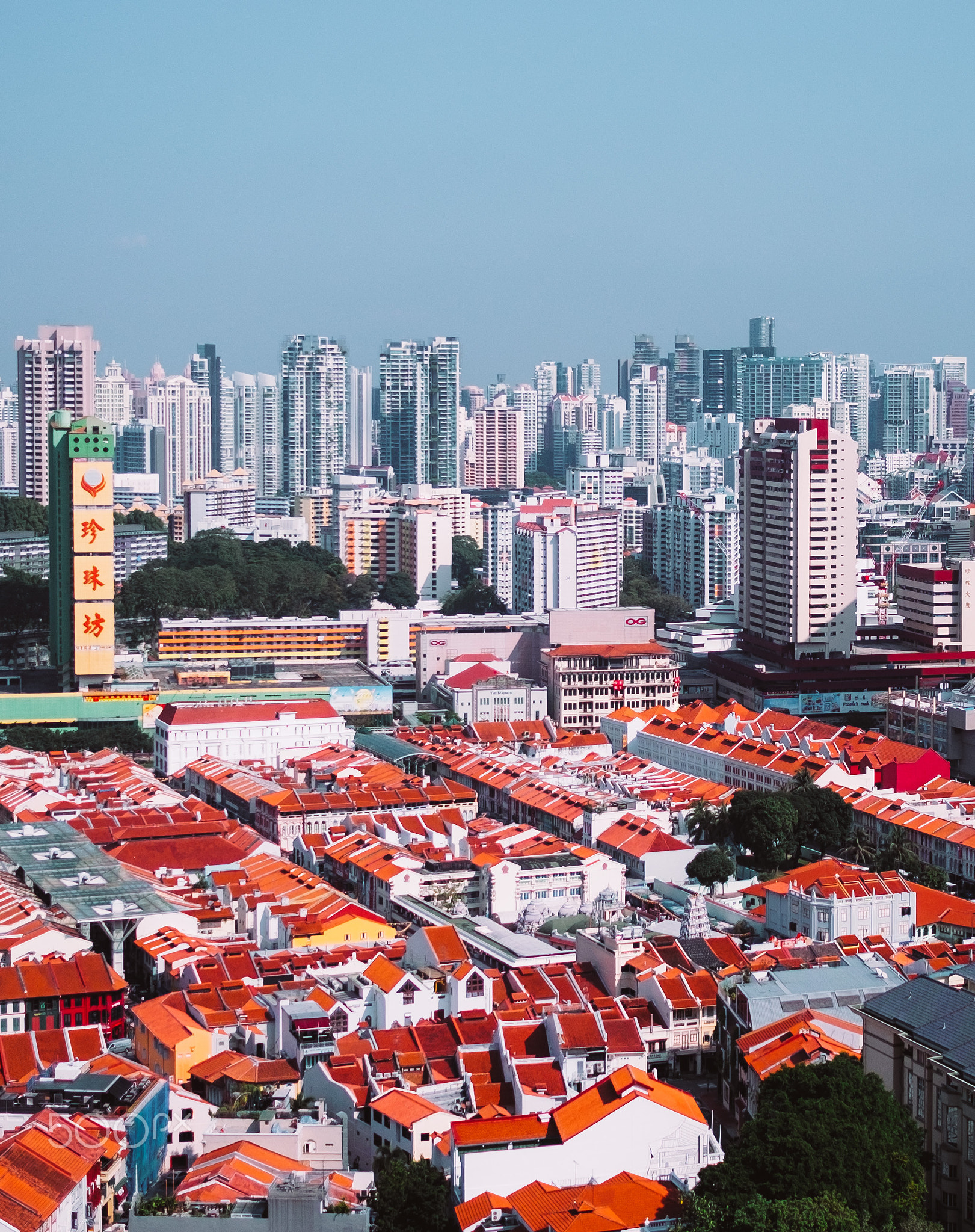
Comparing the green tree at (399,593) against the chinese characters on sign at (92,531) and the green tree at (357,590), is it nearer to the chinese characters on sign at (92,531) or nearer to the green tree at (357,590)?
the green tree at (357,590)

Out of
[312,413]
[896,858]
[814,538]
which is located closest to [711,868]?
[896,858]

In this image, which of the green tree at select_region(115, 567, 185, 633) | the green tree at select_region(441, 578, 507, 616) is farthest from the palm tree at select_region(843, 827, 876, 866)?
the green tree at select_region(115, 567, 185, 633)

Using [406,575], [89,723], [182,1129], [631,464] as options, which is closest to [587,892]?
[182,1129]

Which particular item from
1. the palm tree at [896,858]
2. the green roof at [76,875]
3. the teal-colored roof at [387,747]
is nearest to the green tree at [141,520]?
the teal-colored roof at [387,747]

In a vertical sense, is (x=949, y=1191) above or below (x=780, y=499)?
below

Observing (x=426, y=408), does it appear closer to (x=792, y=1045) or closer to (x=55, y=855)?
(x=55, y=855)

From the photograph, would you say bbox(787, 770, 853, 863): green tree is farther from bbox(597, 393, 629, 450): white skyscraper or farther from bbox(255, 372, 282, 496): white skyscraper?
bbox(597, 393, 629, 450): white skyscraper

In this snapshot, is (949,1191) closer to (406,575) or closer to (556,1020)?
(556,1020)
